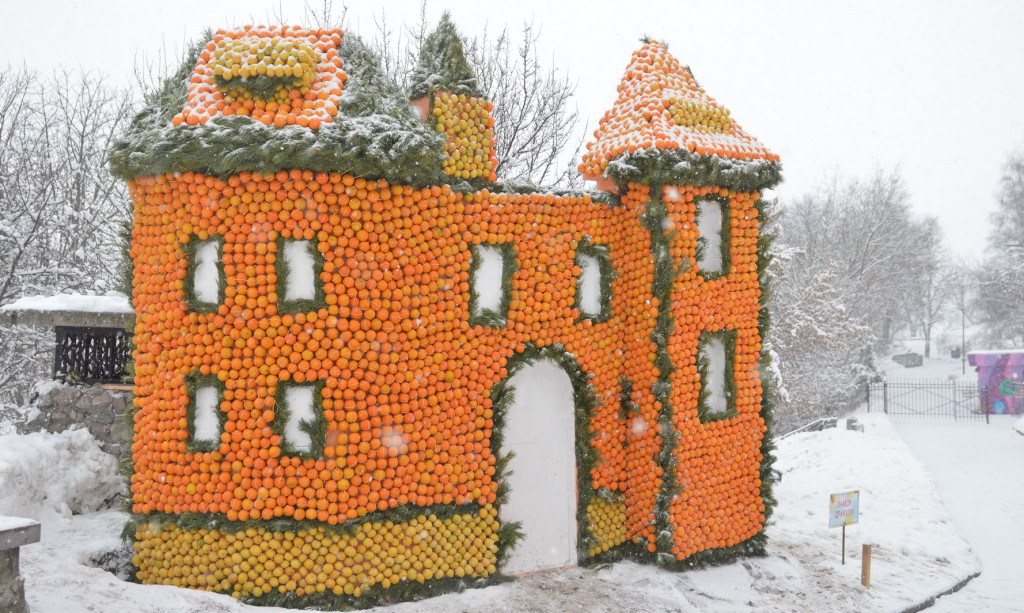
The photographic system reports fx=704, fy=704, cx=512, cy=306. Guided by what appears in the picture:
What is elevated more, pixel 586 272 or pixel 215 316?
pixel 586 272

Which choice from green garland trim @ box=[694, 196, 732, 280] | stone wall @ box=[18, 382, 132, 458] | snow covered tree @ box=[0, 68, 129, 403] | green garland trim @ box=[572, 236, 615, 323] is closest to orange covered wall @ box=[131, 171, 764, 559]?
green garland trim @ box=[572, 236, 615, 323]

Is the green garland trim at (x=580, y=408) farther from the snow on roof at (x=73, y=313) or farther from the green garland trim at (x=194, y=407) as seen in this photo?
the snow on roof at (x=73, y=313)

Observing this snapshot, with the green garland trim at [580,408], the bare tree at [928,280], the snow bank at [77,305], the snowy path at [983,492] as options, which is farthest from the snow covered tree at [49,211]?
the bare tree at [928,280]

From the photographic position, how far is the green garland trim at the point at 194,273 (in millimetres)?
6844

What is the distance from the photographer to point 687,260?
856 centimetres

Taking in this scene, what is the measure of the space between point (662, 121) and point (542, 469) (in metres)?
4.52

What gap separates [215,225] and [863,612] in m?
8.13

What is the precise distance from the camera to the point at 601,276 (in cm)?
886

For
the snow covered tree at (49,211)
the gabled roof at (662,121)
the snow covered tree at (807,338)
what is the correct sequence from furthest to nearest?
the snow covered tree at (807,338) → the snow covered tree at (49,211) → the gabled roof at (662,121)

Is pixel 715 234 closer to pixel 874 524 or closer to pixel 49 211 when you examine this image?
pixel 874 524

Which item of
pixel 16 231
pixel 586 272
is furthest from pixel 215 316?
pixel 16 231

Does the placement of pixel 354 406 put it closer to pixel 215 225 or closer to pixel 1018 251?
pixel 215 225

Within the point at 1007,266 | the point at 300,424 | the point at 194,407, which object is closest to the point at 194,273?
the point at 194,407

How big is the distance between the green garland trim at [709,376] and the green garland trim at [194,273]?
5.52 m
